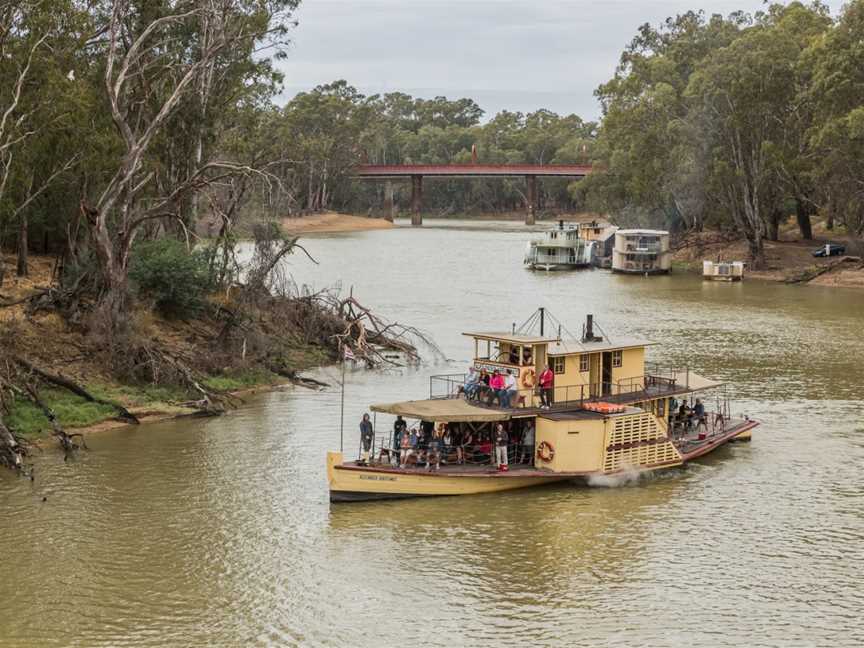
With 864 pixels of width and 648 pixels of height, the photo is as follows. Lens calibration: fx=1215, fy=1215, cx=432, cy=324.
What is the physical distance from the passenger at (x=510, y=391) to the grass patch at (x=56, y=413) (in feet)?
46.1

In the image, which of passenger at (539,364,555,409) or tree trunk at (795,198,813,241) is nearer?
passenger at (539,364,555,409)

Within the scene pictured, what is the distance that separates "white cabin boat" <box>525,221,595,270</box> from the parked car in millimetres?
20452

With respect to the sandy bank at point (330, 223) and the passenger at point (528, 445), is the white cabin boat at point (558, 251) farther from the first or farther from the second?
the passenger at point (528, 445)

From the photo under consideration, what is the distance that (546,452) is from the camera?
3288cm

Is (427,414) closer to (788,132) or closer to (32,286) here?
(32,286)

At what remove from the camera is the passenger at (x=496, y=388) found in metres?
33.3

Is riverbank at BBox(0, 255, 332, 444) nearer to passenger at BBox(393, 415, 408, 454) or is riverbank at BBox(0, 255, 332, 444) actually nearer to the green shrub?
the green shrub

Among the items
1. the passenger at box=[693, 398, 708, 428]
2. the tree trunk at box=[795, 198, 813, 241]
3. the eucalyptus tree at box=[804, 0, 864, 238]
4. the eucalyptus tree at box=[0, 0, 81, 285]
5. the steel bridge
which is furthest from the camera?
the steel bridge

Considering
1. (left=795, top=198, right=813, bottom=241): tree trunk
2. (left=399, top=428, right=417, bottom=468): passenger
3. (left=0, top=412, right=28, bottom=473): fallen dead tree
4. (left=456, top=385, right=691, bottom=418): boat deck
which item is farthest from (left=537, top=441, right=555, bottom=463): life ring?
(left=795, top=198, right=813, bottom=241): tree trunk

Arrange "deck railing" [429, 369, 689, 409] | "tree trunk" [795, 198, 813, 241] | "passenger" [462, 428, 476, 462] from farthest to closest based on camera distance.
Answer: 1. "tree trunk" [795, 198, 813, 241]
2. "deck railing" [429, 369, 689, 409]
3. "passenger" [462, 428, 476, 462]

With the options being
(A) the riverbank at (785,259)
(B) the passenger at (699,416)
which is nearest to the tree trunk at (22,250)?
(B) the passenger at (699,416)

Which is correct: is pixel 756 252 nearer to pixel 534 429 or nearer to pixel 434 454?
pixel 534 429

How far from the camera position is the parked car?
9850cm

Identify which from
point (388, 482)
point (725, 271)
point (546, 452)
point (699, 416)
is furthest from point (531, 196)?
point (388, 482)
